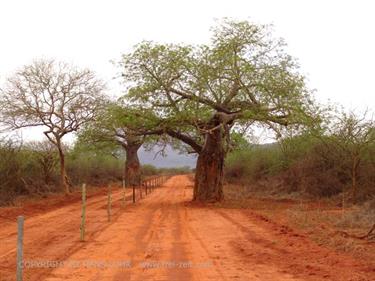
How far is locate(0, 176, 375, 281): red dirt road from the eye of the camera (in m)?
8.97

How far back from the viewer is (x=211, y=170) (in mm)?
26562

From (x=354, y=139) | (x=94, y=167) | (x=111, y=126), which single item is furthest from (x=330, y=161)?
(x=94, y=167)

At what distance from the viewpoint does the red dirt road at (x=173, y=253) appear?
29.4 feet

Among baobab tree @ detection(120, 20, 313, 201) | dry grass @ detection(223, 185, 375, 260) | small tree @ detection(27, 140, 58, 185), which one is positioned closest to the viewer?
dry grass @ detection(223, 185, 375, 260)

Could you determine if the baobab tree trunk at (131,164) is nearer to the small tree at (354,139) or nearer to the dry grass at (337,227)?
the small tree at (354,139)

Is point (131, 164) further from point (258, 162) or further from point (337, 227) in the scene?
point (337, 227)

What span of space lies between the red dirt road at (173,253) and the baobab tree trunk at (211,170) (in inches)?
330

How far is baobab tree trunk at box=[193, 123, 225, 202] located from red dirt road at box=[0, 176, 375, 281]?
8.38 m

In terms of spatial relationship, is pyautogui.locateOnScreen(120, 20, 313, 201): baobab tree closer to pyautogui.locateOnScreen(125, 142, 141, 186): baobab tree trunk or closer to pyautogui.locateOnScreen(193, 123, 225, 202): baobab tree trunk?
pyautogui.locateOnScreen(193, 123, 225, 202): baobab tree trunk

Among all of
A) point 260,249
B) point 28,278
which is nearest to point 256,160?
point 260,249

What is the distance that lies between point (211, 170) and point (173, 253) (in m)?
15.5

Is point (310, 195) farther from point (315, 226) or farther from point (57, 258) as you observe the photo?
point (57, 258)

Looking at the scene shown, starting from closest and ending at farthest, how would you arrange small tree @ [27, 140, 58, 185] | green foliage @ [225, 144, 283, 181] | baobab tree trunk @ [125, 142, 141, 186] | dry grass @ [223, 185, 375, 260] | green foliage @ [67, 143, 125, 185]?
→ dry grass @ [223, 185, 375, 260]
small tree @ [27, 140, 58, 185]
green foliage @ [225, 144, 283, 181]
green foliage @ [67, 143, 125, 185]
baobab tree trunk @ [125, 142, 141, 186]

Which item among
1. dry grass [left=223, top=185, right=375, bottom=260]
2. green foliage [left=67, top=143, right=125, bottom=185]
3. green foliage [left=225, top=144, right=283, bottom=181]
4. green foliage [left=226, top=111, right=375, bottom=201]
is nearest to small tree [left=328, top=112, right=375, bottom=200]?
green foliage [left=226, top=111, right=375, bottom=201]
